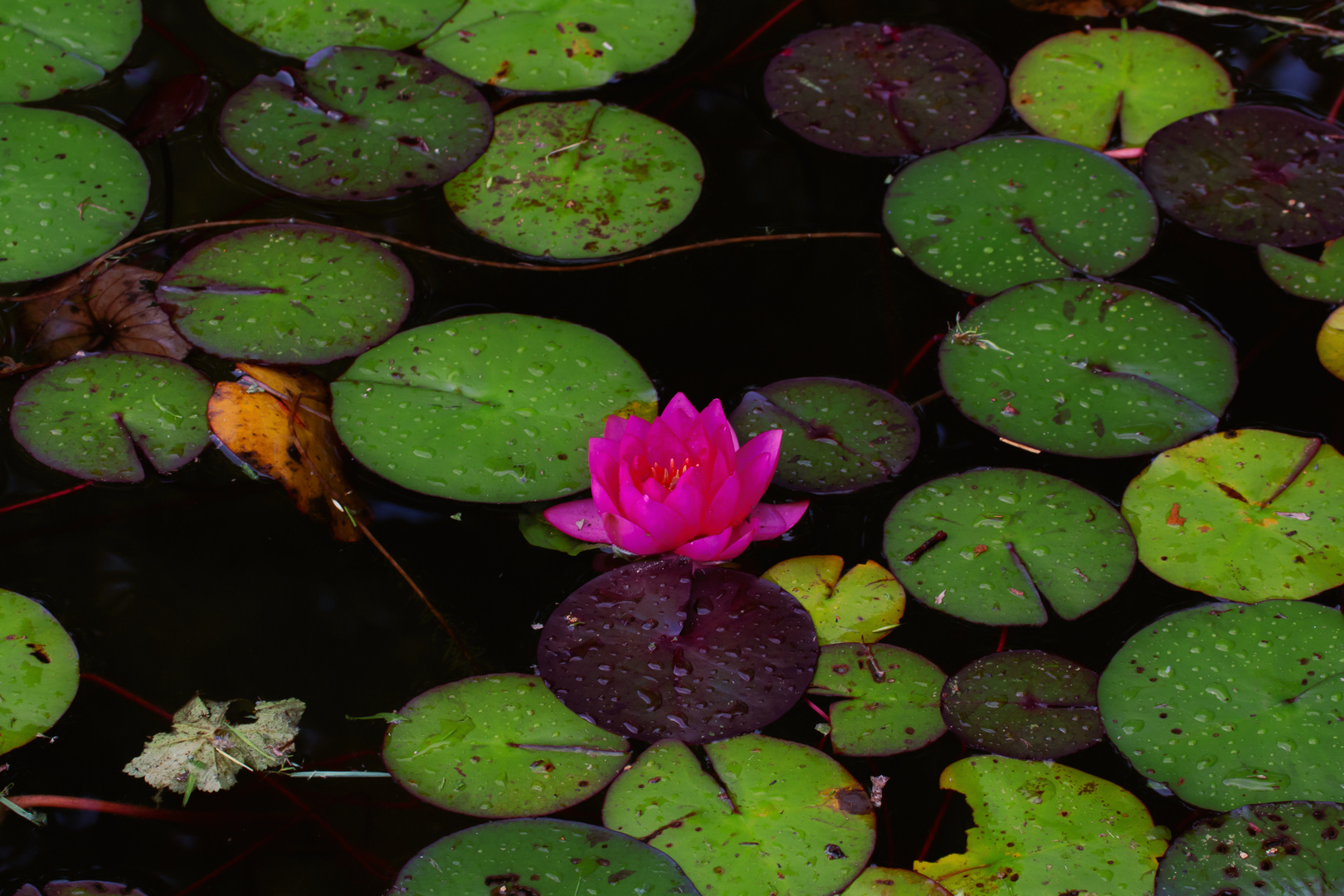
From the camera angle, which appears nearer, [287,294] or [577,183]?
[287,294]

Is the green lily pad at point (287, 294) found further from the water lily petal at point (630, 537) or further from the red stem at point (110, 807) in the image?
the red stem at point (110, 807)

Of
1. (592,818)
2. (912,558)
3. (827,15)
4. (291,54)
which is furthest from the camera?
(827,15)

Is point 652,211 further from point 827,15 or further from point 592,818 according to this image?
point 592,818

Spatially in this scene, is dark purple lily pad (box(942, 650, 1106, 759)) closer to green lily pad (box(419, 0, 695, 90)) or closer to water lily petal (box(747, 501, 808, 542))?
water lily petal (box(747, 501, 808, 542))

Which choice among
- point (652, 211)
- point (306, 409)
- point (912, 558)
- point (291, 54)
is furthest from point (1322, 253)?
point (291, 54)

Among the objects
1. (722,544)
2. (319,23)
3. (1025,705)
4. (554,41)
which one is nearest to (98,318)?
(319,23)

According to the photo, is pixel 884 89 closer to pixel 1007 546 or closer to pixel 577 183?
pixel 577 183
